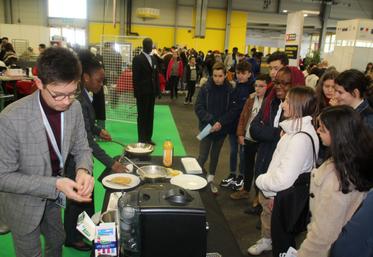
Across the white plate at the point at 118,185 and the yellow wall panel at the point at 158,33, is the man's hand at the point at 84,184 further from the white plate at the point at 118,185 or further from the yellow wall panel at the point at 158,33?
the yellow wall panel at the point at 158,33

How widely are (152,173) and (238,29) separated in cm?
1570

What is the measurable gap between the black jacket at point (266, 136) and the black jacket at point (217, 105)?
75 cm

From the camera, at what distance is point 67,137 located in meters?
1.39

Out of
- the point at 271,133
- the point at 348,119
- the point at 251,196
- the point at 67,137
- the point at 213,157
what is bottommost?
the point at 251,196

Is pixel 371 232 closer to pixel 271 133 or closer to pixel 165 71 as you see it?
pixel 271 133

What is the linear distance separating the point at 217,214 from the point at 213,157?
1.97m

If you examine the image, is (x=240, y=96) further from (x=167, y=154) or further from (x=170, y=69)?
(x=170, y=69)

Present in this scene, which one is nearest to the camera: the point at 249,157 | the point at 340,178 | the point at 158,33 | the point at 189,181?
the point at 340,178

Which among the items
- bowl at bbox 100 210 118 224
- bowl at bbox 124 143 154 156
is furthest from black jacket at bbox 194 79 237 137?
bowl at bbox 100 210 118 224

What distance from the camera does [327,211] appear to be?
138cm

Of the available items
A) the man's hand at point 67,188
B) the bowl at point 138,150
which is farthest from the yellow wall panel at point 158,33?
the man's hand at point 67,188

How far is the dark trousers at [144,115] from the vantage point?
4766 mm

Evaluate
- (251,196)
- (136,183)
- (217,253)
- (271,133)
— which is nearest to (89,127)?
(136,183)

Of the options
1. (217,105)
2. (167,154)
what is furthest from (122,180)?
(217,105)
